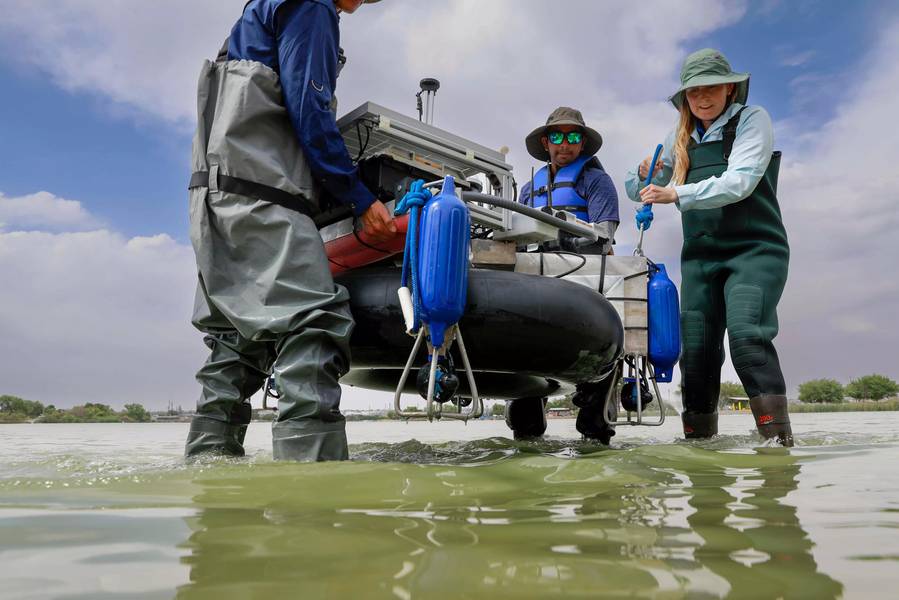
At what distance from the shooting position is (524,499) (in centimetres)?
137

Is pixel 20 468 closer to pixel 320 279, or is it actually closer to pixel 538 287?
pixel 320 279

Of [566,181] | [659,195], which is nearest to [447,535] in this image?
[659,195]

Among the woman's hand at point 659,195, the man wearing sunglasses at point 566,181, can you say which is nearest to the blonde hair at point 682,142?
the woman's hand at point 659,195

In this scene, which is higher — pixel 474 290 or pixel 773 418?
pixel 474 290

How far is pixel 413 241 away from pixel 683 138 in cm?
187

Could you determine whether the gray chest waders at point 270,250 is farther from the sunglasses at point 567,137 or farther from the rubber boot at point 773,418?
the sunglasses at point 567,137

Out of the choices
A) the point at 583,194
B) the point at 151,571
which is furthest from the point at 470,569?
the point at 583,194

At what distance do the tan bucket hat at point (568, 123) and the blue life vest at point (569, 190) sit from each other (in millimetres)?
149

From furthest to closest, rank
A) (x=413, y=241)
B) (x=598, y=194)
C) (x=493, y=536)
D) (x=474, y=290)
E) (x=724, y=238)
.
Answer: (x=598, y=194) < (x=724, y=238) < (x=474, y=290) < (x=413, y=241) < (x=493, y=536)

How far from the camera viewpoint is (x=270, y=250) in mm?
2375

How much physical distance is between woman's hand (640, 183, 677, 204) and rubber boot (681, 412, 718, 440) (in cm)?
126

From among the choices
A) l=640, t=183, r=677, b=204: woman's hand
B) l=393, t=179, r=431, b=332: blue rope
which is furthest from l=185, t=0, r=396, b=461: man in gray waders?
l=640, t=183, r=677, b=204: woman's hand

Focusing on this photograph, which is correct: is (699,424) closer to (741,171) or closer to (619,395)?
(619,395)

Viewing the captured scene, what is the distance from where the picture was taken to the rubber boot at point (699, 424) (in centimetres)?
376
